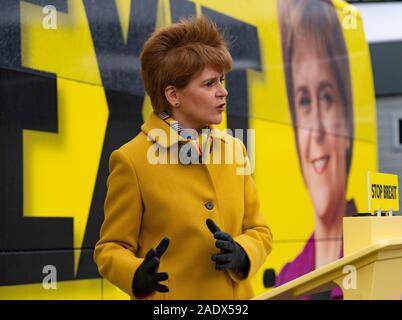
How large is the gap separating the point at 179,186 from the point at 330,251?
4.01 m

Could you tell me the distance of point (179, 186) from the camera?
2.47 meters

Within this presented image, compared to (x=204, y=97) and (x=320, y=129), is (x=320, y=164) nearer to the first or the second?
(x=320, y=129)

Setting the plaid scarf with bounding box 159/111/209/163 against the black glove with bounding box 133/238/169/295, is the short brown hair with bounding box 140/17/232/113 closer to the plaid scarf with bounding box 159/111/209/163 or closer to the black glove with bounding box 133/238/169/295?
the plaid scarf with bounding box 159/111/209/163

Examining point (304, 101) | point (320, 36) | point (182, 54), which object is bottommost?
point (182, 54)

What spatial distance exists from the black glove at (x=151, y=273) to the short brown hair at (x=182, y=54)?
1.71 ft

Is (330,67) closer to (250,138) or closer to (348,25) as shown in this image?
(348,25)

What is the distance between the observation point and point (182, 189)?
2.47m

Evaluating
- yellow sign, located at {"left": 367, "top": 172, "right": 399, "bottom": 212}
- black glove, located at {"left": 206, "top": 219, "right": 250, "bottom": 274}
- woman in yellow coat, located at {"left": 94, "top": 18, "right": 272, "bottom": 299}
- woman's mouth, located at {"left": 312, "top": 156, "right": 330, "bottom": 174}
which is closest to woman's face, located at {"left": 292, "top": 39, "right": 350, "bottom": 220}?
woman's mouth, located at {"left": 312, "top": 156, "right": 330, "bottom": 174}

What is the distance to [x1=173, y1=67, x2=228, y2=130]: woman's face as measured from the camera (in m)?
2.49

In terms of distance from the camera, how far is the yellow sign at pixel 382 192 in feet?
9.48

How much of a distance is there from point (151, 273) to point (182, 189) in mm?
311

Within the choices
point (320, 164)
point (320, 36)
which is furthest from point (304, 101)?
point (320, 36)

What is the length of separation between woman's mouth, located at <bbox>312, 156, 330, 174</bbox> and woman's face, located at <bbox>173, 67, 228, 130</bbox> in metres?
3.67
